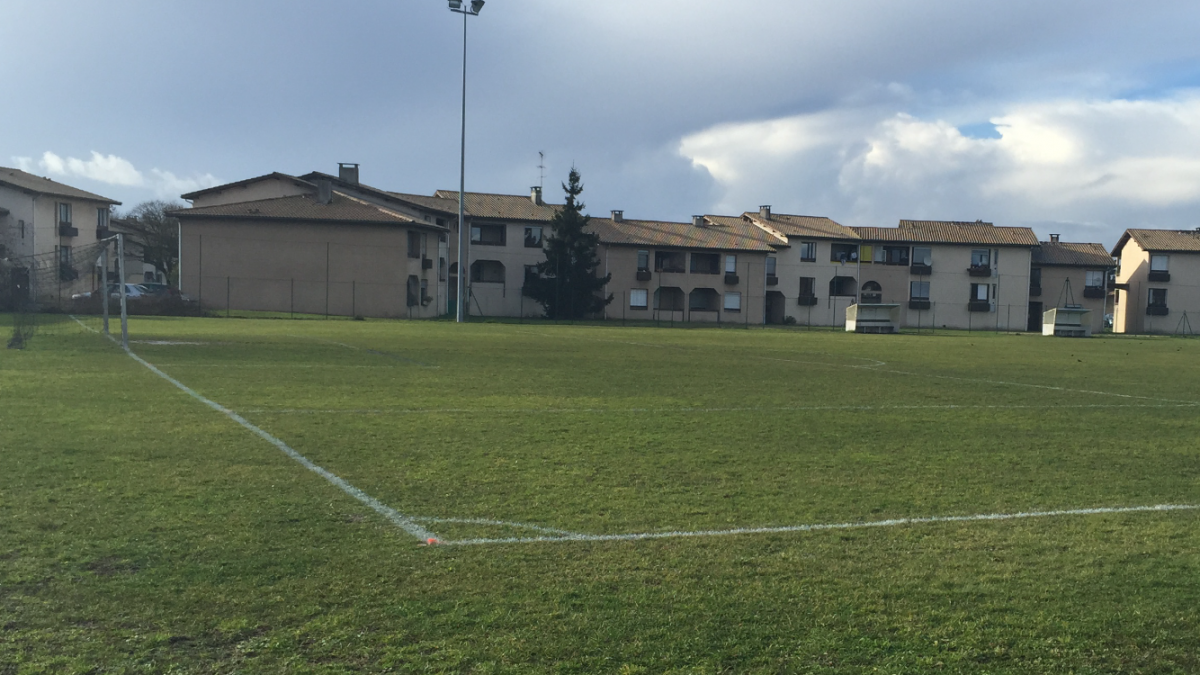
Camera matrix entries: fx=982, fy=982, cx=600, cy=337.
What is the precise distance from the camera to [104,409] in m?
11.7

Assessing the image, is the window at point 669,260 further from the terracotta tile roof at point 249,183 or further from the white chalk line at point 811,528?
the white chalk line at point 811,528

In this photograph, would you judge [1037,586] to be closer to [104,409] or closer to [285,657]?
[285,657]

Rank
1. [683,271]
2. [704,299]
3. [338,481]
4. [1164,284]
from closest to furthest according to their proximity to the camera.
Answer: [338,481]
[683,271]
[704,299]
[1164,284]

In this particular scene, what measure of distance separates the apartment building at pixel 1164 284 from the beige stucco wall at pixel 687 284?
33437 millimetres

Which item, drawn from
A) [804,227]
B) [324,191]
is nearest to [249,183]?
[324,191]

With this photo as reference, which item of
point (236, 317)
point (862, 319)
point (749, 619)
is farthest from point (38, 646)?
point (862, 319)

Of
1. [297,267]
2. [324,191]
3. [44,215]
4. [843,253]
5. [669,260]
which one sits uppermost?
[324,191]

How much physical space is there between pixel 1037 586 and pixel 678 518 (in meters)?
2.36

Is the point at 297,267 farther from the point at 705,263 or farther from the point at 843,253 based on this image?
the point at 843,253

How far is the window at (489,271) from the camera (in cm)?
7225

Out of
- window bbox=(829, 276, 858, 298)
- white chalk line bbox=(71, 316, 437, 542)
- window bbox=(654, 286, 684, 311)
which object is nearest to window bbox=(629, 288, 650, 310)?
window bbox=(654, 286, 684, 311)

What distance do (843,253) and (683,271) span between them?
1441 centimetres

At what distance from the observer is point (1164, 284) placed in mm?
82750

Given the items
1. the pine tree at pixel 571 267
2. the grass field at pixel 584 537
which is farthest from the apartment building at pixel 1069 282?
the grass field at pixel 584 537
